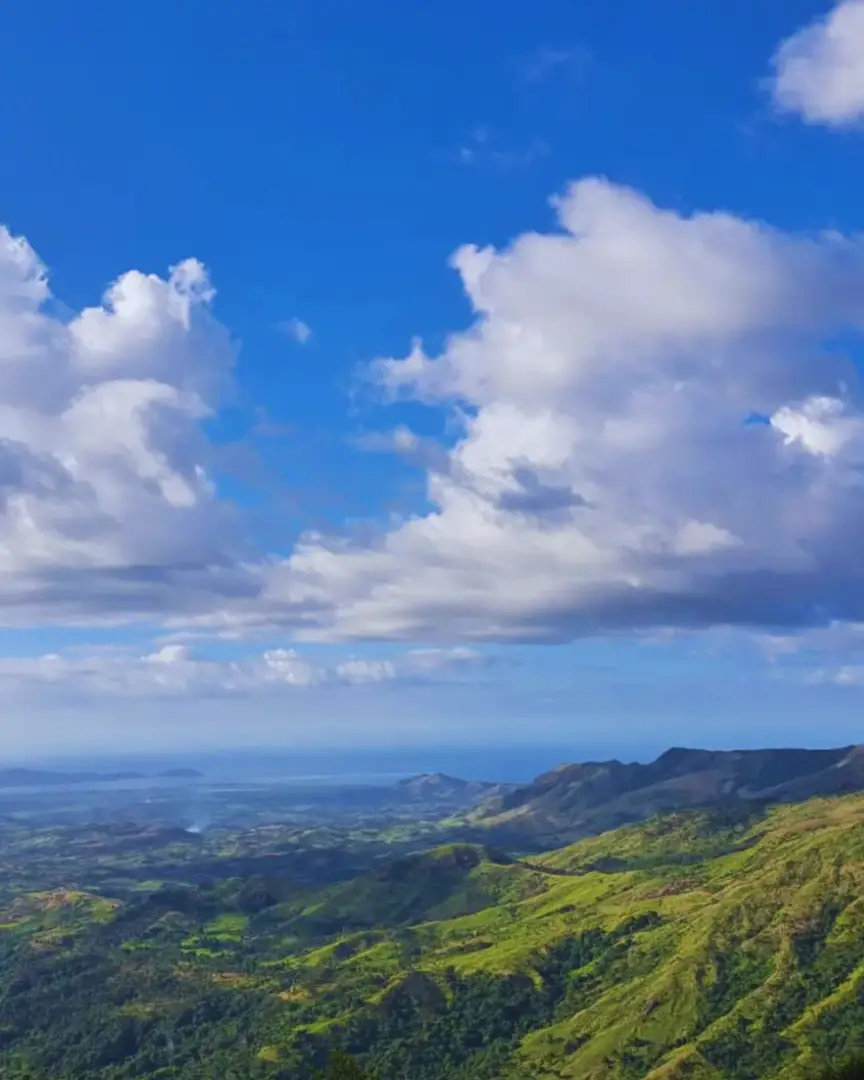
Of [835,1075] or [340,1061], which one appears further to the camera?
[835,1075]
